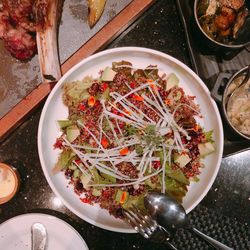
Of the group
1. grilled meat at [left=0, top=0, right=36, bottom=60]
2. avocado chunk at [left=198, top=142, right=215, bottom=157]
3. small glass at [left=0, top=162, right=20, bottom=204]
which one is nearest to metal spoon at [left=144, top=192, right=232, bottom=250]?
A: avocado chunk at [left=198, top=142, right=215, bottom=157]

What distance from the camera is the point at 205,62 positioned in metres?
2.66

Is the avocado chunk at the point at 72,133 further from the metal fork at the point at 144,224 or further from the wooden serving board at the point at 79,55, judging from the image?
the metal fork at the point at 144,224

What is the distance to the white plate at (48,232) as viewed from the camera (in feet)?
8.57

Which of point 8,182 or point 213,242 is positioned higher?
point 8,182

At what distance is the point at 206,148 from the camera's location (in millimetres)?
2566

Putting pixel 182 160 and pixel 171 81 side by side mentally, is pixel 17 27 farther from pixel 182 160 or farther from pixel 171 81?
pixel 182 160

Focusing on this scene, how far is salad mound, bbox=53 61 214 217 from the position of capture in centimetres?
255

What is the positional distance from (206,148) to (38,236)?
1211mm

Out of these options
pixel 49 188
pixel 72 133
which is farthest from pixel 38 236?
pixel 72 133

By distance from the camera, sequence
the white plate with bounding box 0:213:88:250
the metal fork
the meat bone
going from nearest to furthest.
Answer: the metal fork, the meat bone, the white plate with bounding box 0:213:88:250

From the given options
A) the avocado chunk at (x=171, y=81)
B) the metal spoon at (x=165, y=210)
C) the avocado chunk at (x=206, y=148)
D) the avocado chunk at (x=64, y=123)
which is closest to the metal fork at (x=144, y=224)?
the metal spoon at (x=165, y=210)

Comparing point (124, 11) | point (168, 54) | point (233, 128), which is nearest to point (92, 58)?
point (124, 11)

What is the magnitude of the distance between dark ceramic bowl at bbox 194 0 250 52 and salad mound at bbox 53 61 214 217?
0.30 meters

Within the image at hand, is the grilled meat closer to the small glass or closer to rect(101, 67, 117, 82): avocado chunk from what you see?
rect(101, 67, 117, 82): avocado chunk
